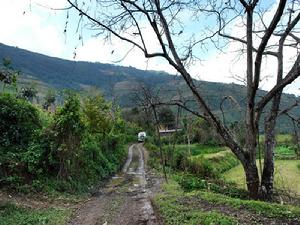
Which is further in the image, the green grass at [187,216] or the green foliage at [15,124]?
the green foliage at [15,124]

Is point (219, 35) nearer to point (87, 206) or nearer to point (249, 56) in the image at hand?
point (249, 56)

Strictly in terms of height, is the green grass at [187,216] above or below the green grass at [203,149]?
above

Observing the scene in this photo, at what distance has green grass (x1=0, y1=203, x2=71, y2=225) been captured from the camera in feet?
30.2

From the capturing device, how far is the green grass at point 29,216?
9.22m

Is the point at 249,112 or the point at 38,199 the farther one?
the point at 38,199

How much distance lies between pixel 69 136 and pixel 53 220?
6.41m

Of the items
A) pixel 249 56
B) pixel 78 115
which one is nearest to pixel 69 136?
pixel 78 115

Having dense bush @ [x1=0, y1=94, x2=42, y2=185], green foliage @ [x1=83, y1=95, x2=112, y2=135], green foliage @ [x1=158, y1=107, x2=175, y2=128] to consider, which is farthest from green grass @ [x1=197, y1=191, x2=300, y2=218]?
green foliage @ [x1=83, y1=95, x2=112, y2=135]

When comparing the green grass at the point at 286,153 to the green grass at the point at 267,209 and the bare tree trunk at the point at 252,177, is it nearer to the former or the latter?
the bare tree trunk at the point at 252,177

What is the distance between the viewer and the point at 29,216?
9.74 m

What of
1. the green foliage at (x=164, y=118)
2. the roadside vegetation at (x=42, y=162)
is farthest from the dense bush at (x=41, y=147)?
the green foliage at (x=164, y=118)

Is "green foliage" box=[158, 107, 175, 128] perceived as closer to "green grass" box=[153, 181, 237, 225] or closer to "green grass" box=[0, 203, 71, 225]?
"green grass" box=[0, 203, 71, 225]

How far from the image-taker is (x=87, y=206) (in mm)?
12109

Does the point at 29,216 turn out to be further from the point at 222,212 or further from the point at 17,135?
the point at 17,135
